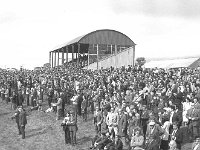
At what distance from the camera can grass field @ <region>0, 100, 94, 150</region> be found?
17269 millimetres

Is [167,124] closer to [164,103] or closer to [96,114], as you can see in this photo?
[164,103]

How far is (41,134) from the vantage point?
1966 cm

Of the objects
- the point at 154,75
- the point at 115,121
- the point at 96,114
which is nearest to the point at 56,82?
the point at 154,75

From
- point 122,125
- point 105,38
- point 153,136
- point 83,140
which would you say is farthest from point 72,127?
point 105,38

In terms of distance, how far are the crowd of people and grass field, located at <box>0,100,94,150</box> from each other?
0.61 m

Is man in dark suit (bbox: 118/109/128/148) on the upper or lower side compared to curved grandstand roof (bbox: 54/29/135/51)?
lower

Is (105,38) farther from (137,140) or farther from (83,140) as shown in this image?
(137,140)

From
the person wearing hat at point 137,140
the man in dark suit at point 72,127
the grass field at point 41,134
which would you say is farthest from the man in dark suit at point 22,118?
the person wearing hat at point 137,140

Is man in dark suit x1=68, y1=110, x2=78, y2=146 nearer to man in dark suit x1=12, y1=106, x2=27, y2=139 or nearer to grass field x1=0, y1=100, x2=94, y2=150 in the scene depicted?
grass field x1=0, y1=100, x2=94, y2=150

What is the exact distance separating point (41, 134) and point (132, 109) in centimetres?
708

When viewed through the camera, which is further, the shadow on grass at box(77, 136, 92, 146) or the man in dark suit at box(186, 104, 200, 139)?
the shadow on grass at box(77, 136, 92, 146)

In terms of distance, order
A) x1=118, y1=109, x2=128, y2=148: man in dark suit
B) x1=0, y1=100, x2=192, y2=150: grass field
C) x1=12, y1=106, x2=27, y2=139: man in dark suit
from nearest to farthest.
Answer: x1=118, y1=109, x2=128, y2=148: man in dark suit, x1=0, y1=100, x2=192, y2=150: grass field, x1=12, y1=106, x2=27, y2=139: man in dark suit

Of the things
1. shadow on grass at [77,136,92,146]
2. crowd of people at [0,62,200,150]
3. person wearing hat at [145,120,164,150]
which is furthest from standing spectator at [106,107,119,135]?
person wearing hat at [145,120,164,150]

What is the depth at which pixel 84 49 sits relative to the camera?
5284 cm
